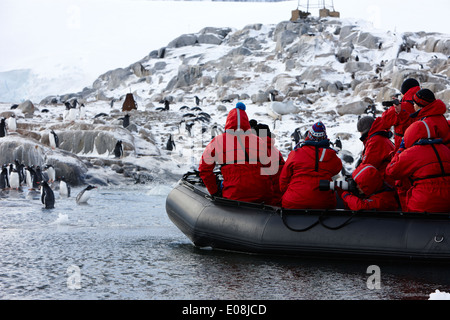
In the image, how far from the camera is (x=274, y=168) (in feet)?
16.9

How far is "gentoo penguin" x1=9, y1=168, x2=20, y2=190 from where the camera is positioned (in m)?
10.7

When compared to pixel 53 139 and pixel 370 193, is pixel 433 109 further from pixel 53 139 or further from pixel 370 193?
pixel 53 139

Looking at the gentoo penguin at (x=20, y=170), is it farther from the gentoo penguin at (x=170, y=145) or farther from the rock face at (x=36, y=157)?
the gentoo penguin at (x=170, y=145)

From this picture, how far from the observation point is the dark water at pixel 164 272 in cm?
375

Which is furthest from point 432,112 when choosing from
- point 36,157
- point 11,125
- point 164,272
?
point 11,125

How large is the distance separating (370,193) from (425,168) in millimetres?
536

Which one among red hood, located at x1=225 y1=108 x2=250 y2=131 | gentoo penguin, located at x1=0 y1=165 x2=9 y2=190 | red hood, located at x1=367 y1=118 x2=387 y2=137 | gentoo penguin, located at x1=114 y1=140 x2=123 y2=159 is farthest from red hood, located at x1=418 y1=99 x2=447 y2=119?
gentoo penguin, located at x1=114 y1=140 x2=123 y2=159

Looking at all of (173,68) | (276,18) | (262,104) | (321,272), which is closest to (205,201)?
(321,272)

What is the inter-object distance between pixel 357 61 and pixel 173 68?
15.4 metres

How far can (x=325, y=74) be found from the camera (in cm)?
2981

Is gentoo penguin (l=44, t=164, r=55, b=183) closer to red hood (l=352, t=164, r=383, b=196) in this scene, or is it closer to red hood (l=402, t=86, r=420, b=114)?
red hood (l=402, t=86, r=420, b=114)

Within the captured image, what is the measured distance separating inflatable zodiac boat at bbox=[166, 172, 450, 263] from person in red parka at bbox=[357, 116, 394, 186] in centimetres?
51
